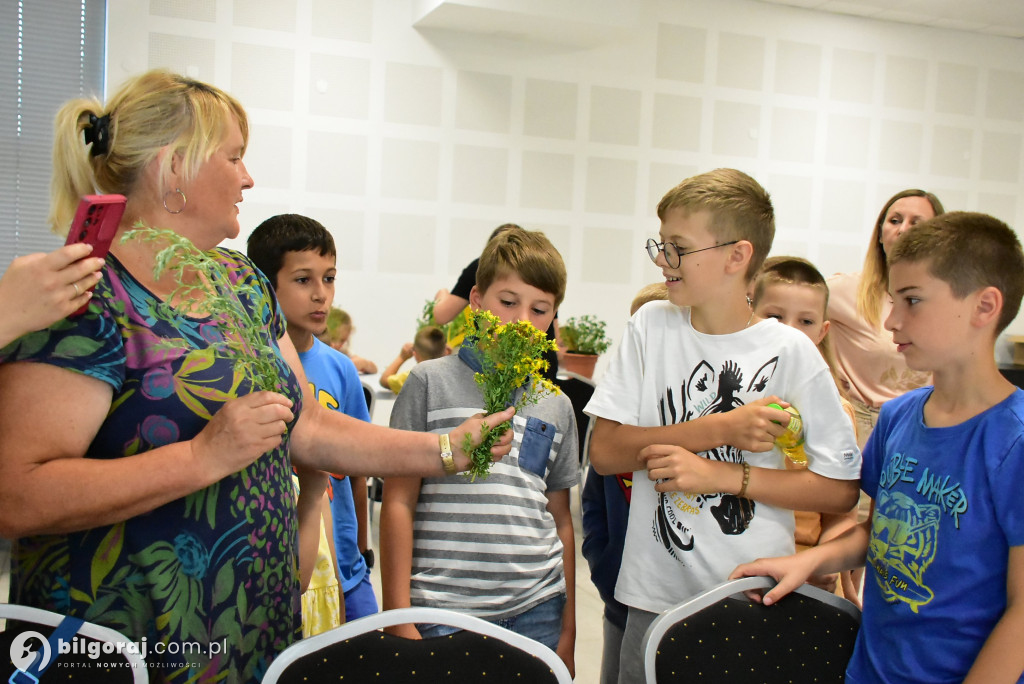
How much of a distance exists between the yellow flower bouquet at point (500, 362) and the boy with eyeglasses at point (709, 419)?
31 centimetres

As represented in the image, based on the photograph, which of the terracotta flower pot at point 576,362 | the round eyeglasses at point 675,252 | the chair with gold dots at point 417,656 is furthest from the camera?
the terracotta flower pot at point 576,362

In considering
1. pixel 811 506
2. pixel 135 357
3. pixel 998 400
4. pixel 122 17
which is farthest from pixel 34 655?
pixel 122 17

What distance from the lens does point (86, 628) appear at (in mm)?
1156

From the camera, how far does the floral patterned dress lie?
4.01 ft

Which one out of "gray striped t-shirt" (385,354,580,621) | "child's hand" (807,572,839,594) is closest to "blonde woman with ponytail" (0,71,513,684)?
"gray striped t-shirt" (385,354,580,621)

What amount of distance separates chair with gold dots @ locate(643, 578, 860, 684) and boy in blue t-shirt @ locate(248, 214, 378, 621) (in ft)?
3.39

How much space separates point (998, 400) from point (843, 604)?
49 cm

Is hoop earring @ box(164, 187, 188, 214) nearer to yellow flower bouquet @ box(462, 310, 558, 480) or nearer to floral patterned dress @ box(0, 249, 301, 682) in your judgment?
floral patterned dress @ box(0, 249, 301, 682)

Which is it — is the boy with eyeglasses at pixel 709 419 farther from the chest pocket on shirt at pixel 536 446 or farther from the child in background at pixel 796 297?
the child in background at pixel 796 297

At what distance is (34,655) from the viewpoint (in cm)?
117

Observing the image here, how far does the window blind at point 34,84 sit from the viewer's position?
5.49 metres

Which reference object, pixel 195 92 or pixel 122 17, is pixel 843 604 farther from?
pixel 122 17

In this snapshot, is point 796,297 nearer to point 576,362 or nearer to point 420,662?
point 420,662

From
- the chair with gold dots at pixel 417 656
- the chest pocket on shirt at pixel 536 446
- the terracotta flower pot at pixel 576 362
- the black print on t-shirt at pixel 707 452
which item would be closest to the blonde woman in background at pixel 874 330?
the black print on t-shirt at pixel 707 452
